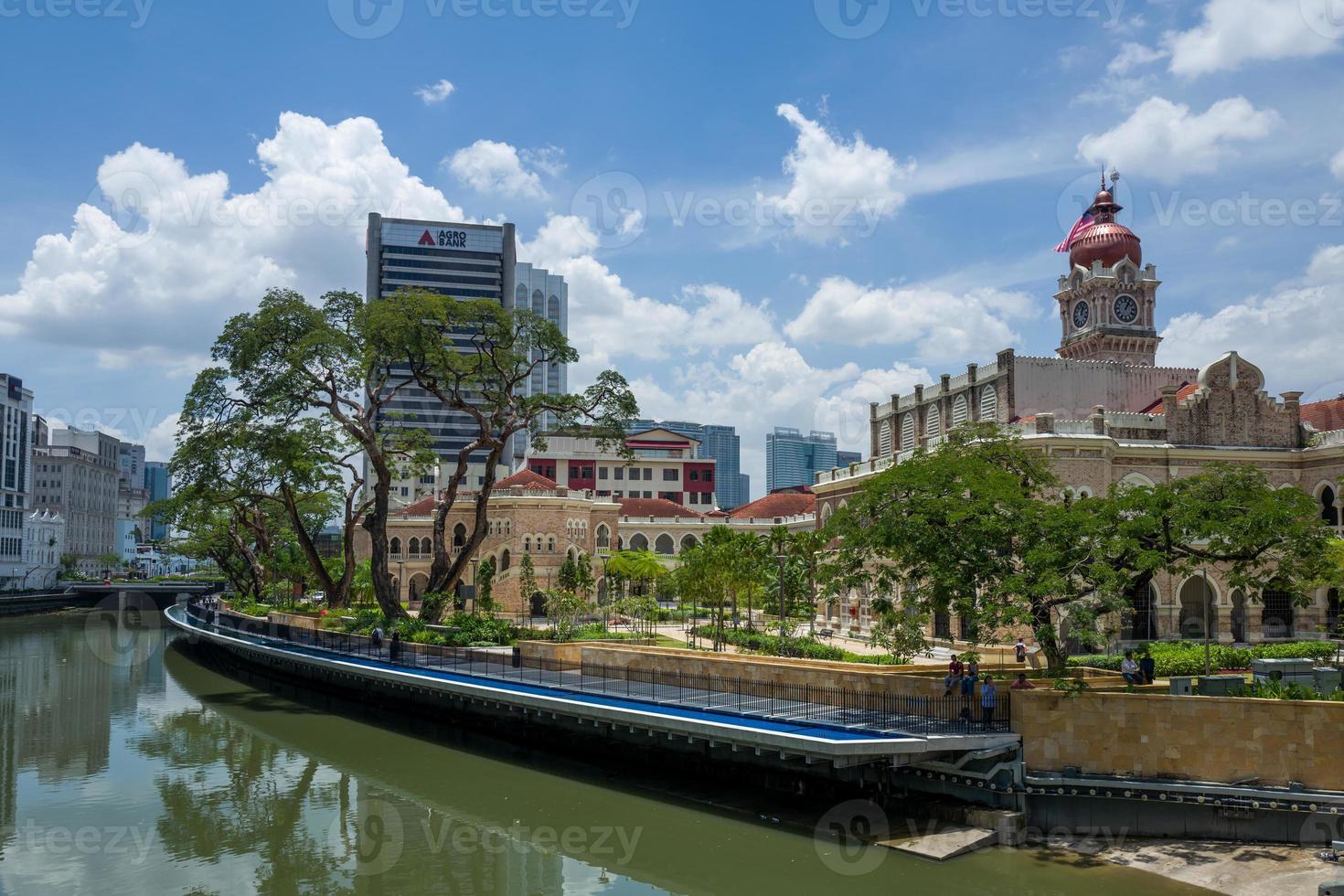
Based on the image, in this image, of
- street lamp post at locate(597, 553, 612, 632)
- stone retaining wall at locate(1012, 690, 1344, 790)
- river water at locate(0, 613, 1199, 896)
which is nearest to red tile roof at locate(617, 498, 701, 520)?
street lamp post at locate(597, 553, 612, 632)

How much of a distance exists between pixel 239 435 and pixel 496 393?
38.4ft

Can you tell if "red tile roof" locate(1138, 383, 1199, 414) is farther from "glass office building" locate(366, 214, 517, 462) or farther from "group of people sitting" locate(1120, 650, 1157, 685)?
"glass office building" locate(366, 214, 517, 462)

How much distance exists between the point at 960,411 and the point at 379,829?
106 ft

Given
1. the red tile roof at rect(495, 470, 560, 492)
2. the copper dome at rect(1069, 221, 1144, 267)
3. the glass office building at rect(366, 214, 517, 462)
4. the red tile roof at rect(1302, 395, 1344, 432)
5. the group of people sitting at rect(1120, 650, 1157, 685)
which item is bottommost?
the group of people sitting at rect(1120, 650, 1157, 685)

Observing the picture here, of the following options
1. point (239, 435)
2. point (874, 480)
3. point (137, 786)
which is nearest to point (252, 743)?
point (137, 786)

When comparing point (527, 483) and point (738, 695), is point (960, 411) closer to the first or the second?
point (738, 695)

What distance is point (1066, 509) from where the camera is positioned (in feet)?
79.8

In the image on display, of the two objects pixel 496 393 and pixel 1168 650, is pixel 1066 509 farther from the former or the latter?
pixel 496 393

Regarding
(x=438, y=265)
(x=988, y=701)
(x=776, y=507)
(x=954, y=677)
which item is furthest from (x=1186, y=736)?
(x=438, y=265)

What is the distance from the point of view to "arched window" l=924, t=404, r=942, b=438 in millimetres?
47406

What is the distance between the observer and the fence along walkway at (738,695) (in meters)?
22.2

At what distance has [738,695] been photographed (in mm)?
25484

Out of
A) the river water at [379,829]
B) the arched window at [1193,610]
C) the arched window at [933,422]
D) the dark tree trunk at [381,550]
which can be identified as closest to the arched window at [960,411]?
the arched window at [933,422]

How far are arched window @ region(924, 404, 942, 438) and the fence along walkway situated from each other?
2280 cm
